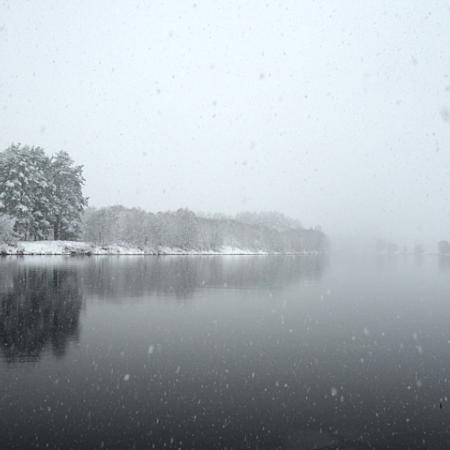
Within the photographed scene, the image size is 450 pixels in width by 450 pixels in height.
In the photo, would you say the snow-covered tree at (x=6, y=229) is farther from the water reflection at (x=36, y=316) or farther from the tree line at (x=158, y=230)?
the water reflection at (x=36, y=316)

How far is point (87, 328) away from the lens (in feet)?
50.6

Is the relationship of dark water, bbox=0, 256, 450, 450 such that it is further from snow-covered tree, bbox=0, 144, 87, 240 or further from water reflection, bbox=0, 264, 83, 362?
snow-covered tree, bbox=0, 144, 87, 240

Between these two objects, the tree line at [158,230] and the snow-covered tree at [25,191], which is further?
the tree line at [158,230]

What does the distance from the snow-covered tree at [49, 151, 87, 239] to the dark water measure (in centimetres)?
5776

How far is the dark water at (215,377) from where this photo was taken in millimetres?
7715

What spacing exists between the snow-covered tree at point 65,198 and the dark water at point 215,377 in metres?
57.8

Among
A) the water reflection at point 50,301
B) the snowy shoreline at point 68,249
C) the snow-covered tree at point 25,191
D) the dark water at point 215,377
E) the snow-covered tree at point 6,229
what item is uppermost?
the snow-covered tree at point 25,191

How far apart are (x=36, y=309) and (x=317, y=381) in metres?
14.2

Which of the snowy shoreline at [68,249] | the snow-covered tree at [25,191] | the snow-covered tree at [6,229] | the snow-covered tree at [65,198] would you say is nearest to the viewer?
the snow-covered tree at [6,229]

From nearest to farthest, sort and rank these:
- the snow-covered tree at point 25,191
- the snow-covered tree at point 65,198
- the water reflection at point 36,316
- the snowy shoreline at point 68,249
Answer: the water reflection at point 36,316 → the snowy shoreline at point 68,249 → the snow-covered tree at point 25,191 → the snow-covered tree at point 65,198

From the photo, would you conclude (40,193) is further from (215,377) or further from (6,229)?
(215,377)

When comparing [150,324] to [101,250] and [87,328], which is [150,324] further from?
[101,250]

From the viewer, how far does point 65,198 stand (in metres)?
76.4

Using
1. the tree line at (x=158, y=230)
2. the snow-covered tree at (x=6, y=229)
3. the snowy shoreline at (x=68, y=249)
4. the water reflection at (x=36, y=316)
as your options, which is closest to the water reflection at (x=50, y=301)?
the water reflection at (x=36, y=316)
